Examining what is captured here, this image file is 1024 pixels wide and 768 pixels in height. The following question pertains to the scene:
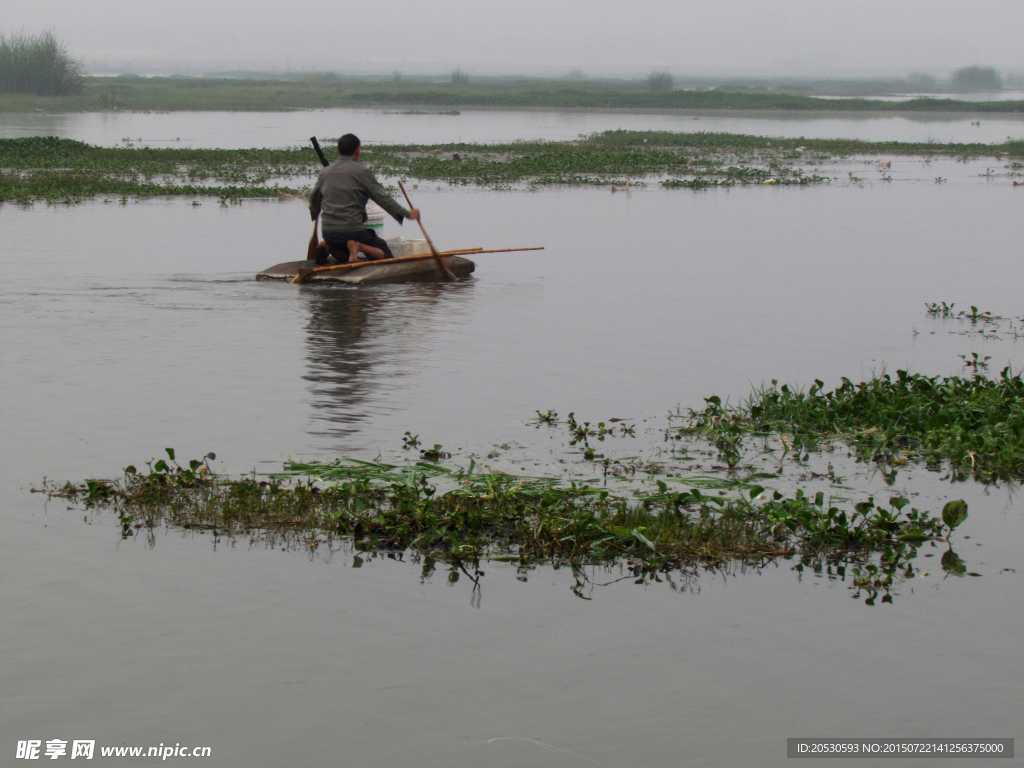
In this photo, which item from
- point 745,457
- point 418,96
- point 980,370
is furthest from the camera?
point 418,96

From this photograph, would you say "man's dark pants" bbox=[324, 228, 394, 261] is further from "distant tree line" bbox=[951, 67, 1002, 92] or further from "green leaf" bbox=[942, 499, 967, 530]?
"distant tree line" bbox=[951, 67, 1002, 92]

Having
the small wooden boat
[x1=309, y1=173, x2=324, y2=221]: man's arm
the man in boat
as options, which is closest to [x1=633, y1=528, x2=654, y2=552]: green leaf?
the man in boat

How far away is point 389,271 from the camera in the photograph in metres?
13.3

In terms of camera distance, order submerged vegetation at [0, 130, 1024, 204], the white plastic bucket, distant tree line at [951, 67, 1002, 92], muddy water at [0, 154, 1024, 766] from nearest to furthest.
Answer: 1. muddy water at [0, 154, 1024, 766]
2. the white plastic bucket
3. submerged vegetation at [0, 130, 1024, 204]
4. distant tree line at [951, 67, 1002, 92]

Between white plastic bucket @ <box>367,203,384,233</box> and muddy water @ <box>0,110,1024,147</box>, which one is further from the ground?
muddy water @ <box>0,110,1024,147</box>

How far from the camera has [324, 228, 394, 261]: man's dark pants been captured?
43.0ft

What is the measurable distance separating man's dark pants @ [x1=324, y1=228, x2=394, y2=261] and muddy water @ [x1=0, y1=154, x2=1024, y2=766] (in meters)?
0.65

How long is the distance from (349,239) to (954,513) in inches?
344

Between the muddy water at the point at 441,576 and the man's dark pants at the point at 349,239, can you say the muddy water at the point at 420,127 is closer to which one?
the man's dark pants at the point at 349,239

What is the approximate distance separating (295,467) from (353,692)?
2.39 metres

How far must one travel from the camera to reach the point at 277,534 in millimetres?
5535

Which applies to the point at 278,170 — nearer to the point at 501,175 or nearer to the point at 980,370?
the point at 501,175

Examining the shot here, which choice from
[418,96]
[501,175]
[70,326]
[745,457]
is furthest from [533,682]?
[418,96]

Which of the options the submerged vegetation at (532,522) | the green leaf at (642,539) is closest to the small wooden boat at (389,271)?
the submerged vegetation at (532,522)
